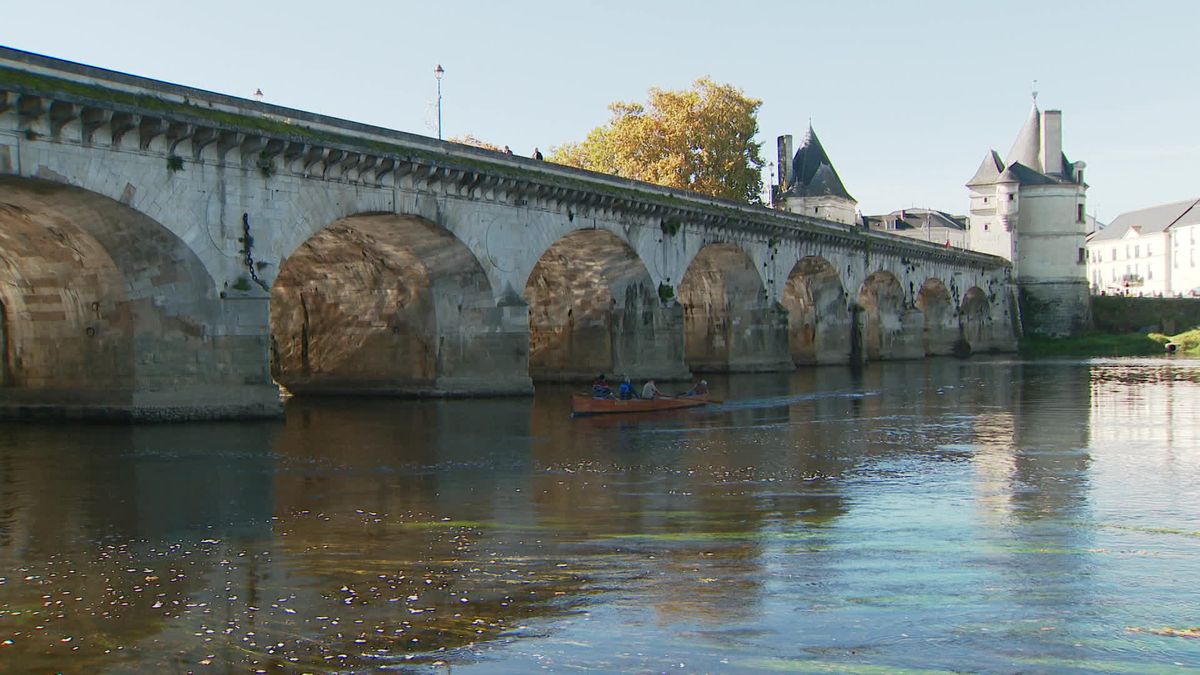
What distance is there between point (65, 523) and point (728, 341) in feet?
151

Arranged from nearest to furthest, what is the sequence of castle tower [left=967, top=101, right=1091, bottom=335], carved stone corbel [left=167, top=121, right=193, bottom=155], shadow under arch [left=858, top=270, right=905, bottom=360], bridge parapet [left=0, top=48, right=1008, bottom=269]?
bridge parapet [left=0, top=48, right=1008, bottom=269] → carved stone corbel [left=167, top=121, right=193, bottom=155] → shadow under arch [left=858, top=270, right=905, bottom=360] → castle tower [left=967, top=101, right=1091, bottom=335]

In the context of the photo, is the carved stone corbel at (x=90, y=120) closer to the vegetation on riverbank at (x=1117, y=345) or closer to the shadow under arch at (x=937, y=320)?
the vegetation on riverbank at (x=1117, y=345)

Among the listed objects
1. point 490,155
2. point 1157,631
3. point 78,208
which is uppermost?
point 490,155

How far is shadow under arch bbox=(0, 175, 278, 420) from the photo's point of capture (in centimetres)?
2848

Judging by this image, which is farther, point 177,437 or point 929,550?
point 177,437

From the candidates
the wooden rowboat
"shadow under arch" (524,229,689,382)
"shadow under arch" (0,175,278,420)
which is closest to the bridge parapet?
"shadow under arch" (0,175,278,420)

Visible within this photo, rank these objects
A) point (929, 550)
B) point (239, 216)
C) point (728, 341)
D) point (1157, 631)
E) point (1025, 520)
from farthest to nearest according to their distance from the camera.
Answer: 1. point (728, 341)
2. point (239, 216)
3. point (1025, 520)
4. point (929, 550)
5. point (1157, 631)

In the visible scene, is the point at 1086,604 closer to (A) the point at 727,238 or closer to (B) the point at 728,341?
(A) the point at 727,238

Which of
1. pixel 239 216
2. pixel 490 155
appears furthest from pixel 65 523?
pixel 490 155

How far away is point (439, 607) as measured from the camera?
10.8 meters

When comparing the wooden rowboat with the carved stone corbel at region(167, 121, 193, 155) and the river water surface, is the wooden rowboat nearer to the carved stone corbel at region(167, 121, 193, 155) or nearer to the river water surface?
the river water surface

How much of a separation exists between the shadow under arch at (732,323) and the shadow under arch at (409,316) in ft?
68.1

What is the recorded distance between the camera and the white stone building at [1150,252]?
11906cm

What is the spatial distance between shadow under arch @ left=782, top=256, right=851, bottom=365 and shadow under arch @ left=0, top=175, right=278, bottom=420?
44.2m
